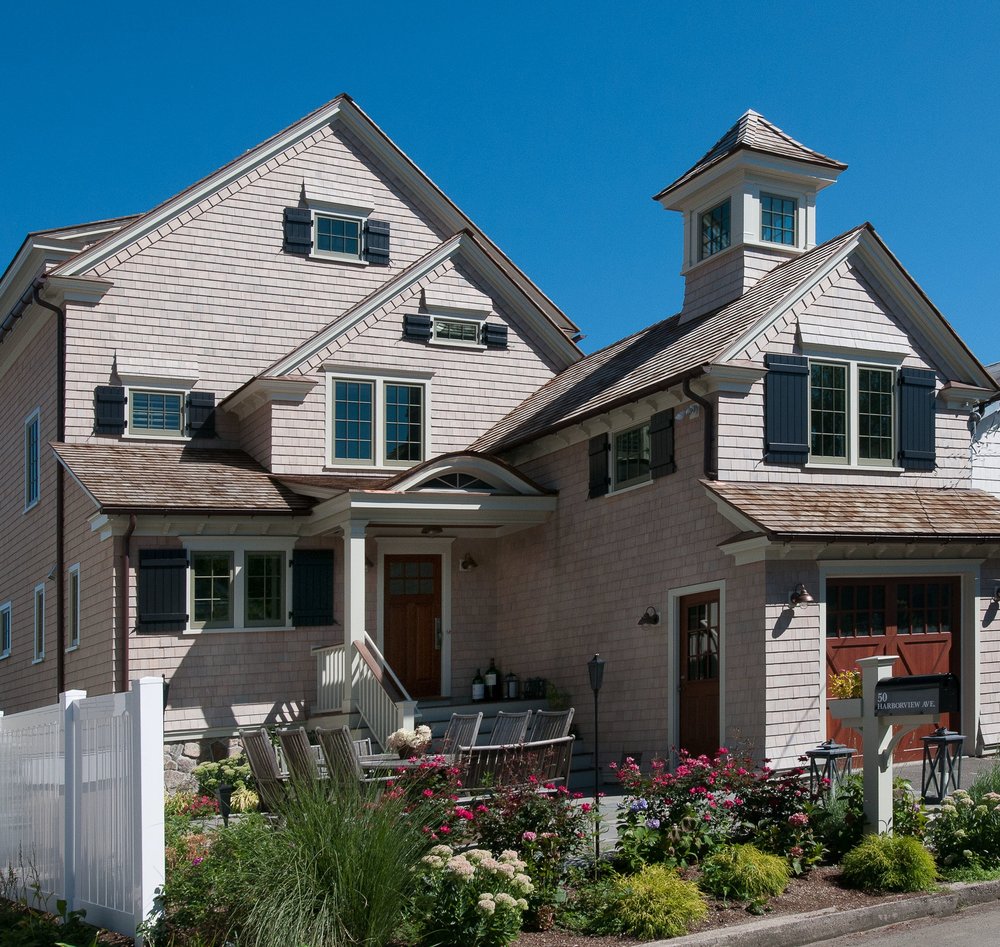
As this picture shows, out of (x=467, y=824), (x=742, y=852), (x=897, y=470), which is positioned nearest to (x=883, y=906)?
(x=742, y=852)

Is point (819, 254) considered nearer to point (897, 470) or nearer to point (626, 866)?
point (897, 470)

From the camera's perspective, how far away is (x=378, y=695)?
17000 mm

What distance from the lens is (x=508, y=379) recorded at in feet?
72.2

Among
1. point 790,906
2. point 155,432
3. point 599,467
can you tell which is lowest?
point 790,906

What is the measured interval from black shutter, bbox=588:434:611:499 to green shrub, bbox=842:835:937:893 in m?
8.88

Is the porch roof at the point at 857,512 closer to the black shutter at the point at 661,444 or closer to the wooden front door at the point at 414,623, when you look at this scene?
the black shutter at the point at 661,444

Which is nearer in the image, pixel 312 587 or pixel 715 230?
pixel 312 587

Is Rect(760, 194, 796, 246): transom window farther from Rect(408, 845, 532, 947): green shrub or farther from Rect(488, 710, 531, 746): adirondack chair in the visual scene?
Rect(408, 845, 532, 947): green shrub

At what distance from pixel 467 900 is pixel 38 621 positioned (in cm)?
1588

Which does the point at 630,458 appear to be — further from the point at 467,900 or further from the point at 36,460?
the point at 36,460

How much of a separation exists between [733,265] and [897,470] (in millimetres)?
3876

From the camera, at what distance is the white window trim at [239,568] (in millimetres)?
18219

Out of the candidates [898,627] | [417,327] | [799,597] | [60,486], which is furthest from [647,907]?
[60,486]

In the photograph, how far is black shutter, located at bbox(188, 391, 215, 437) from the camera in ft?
67.1
